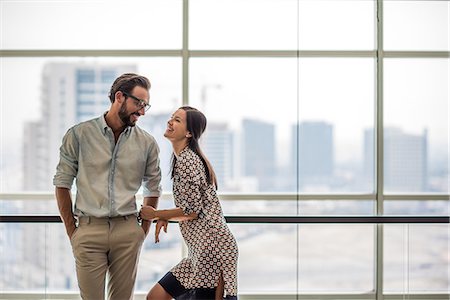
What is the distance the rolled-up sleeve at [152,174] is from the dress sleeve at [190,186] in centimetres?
A: 25

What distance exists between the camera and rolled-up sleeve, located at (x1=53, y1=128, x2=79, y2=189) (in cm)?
355

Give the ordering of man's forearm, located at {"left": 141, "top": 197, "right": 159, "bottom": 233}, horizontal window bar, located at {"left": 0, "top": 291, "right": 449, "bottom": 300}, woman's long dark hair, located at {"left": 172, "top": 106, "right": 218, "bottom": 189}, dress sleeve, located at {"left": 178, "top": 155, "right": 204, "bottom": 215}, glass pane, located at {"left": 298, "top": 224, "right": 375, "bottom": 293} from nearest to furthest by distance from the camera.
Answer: dress sleeve, located at {"left": 178, "top": 155, "right": 204, "bottom": 215} < woman's long dark hair, located at {"left": 172, "top": 106, "right": 218, "bottom": 189} < man's forearm, located at {"left": 141, "top": 197, "right": 159, "bottom": 233} < horizontal window bar, located at {"left": 0, "top": 291, "right": 449, "bottom": 300} < glass pane, located at {"left": 298, "top": 224, "right": 375, "bottom": 293}

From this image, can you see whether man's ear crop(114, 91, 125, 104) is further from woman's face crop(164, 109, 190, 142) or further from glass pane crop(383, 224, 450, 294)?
glass pane crop(383, 224, 450, 294)

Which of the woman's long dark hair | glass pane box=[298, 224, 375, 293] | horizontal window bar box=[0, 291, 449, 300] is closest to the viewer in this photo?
the woman's long dark hair

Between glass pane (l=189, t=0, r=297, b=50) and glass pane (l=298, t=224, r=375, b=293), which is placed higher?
glass pane (l=189, t=0, r=297, b=50)

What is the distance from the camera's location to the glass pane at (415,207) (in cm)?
643

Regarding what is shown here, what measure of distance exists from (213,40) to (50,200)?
7.69 feet

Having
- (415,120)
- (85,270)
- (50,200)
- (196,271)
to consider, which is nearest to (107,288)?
(85,270)

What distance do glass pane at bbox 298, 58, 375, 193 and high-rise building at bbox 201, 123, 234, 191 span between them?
72cm

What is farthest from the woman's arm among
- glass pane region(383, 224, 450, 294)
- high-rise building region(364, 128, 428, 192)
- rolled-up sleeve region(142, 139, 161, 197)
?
high-rise building region(364, 128, 428, 192)

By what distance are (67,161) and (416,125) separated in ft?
13.6

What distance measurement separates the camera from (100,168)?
11.6 ft

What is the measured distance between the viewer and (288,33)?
6164mm

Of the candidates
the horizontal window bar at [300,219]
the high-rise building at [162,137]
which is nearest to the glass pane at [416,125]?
the horizontal window bar at [300,219]
